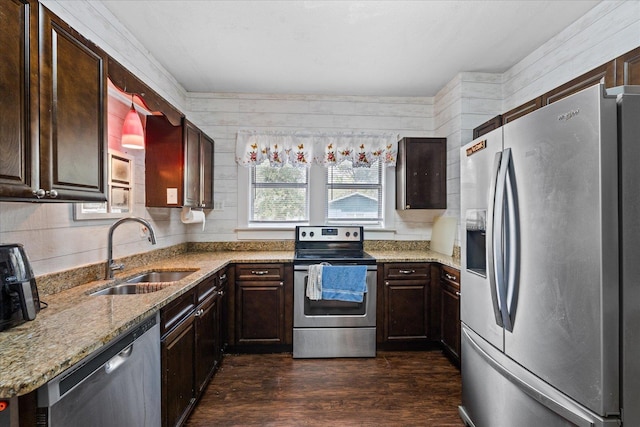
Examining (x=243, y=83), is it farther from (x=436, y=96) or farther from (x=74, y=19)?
(x=436, y=96)

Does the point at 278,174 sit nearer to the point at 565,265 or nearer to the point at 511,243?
the point at 511,243

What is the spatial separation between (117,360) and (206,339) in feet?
3.51

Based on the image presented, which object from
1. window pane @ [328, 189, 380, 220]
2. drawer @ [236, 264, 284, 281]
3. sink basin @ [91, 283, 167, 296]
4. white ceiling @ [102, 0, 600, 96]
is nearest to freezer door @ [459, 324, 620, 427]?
drawer @ [236, 264, 284, 281]

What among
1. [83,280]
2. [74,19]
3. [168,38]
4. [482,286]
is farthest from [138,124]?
[482,286]

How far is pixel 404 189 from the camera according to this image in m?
3.22

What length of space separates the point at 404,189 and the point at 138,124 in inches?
94.1

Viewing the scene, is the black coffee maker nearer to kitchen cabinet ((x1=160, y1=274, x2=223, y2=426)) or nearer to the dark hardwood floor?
kitchen cabinet ((x1=160, y1=274, x2=223, y2=426))

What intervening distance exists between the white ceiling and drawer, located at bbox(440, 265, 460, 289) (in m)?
1.79

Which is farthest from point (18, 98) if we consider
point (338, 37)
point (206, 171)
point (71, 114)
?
point (206, 171)

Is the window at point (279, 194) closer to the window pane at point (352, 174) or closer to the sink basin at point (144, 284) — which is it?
the window pane at point (352, 174)

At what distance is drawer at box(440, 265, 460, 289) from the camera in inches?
99.7

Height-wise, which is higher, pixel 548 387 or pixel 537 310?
pixel 537 310

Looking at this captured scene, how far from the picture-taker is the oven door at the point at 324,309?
2764 mm

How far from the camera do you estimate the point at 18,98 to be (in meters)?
1.07
